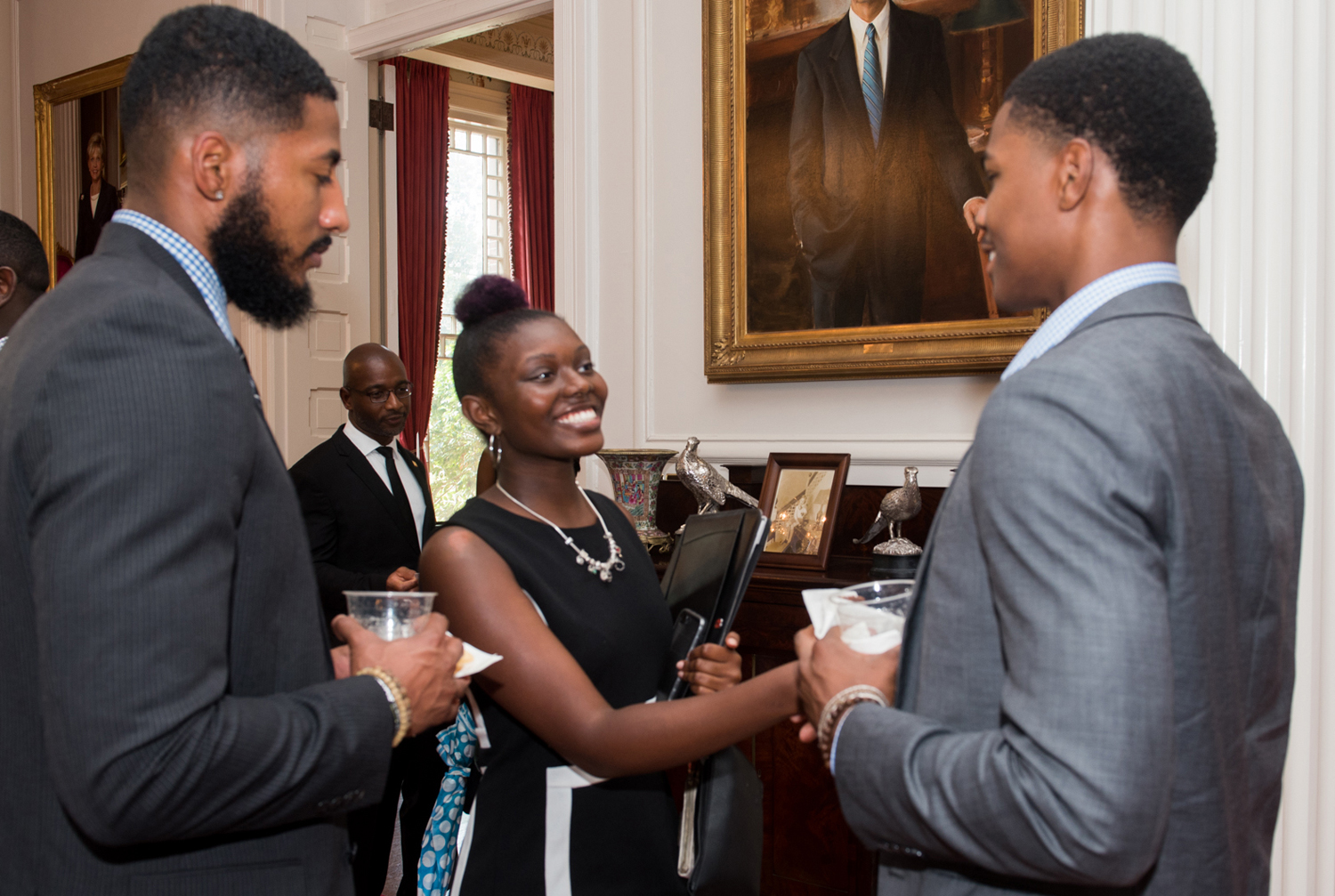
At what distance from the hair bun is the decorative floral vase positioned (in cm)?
168

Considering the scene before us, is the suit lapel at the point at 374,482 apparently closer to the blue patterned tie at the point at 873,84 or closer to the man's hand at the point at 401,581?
the man's hand at the point at 401,581

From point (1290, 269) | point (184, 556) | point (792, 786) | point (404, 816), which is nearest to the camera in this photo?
point (184, 556)

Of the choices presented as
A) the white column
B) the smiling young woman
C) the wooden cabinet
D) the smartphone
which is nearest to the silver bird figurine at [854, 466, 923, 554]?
the wooden cabinet

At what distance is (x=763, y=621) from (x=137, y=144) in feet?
8.28

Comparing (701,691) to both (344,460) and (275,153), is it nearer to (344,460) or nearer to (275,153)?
(275,153)

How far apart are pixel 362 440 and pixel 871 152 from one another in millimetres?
2348

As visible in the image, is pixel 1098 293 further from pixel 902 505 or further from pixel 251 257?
pixel 902 505

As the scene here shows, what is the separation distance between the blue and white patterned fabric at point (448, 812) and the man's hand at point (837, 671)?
2.89 feet

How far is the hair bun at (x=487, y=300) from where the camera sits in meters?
2.37

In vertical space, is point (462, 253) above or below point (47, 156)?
below

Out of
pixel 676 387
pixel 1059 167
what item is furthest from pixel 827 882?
pixel 1059 167

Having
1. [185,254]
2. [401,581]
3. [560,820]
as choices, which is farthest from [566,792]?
[401,581]

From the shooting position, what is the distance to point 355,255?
6195 mm

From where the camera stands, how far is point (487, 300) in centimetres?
237
